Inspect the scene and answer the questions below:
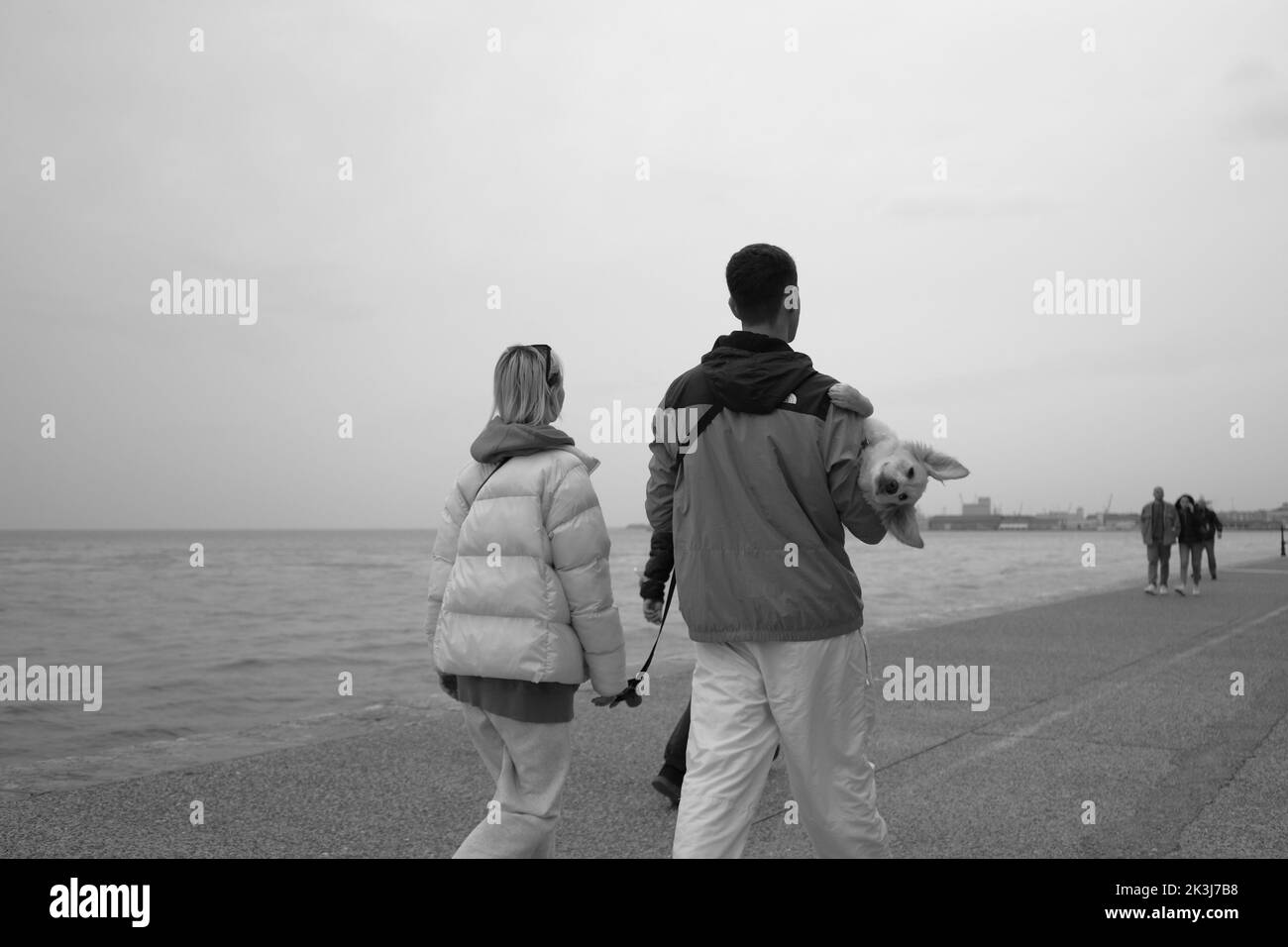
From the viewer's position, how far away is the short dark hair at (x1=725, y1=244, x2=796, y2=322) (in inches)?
119

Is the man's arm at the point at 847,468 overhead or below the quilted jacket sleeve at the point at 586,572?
overhead

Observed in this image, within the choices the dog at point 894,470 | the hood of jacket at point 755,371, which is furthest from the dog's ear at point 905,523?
the hood of jacket at point 755,371

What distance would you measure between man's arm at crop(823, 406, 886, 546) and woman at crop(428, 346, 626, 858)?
2.65 ft

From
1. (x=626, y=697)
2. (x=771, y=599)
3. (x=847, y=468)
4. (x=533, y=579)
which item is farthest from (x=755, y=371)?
(x=626, y=697)

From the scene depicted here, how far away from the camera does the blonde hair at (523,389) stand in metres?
3.39

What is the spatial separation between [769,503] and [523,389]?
1009 mm

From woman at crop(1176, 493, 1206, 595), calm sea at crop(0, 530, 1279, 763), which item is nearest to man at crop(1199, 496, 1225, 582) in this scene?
woman at crop(1176, 493, 1206, 595)

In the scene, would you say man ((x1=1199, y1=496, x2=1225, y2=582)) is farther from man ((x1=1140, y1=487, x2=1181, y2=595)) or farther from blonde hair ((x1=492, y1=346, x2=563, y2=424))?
blonde hair ((x1=492, y1=346, x2=563, y2=424))

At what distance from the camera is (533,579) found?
3.19 m

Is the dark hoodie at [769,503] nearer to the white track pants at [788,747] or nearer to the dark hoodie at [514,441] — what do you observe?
the white track pants at [788,747]

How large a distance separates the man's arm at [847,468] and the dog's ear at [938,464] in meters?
0.17

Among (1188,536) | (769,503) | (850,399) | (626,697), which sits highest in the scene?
(850,399)

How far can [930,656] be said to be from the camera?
9.99m

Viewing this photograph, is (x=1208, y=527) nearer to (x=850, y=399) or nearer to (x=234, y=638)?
(x=234, y=638)
